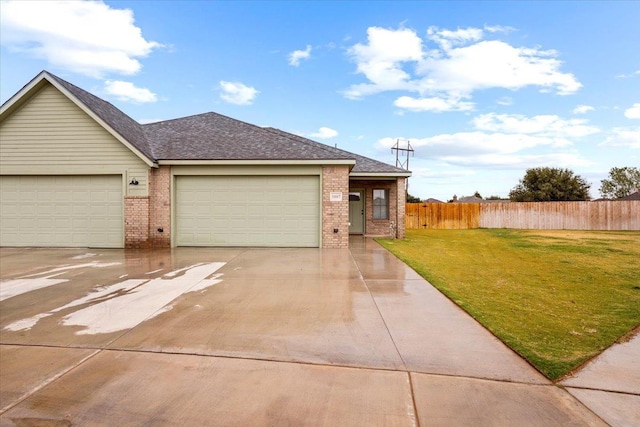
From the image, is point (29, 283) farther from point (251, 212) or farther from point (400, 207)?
point (400, 207)

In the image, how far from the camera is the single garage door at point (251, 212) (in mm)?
12609

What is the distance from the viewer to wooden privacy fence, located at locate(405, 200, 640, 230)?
24641 mm

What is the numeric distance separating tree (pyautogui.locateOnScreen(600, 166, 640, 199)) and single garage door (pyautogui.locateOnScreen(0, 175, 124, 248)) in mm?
67506

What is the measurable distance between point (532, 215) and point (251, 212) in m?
21.7

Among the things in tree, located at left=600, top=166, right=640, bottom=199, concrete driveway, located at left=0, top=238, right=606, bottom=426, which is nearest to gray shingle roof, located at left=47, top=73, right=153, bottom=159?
concrete driveway, located at left=0, top=238, right=606, bottom=426

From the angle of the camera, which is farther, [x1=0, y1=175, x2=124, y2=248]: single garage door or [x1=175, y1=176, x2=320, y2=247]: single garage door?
[x1=175, y1=176, x2=320, y2=247]: single garage door

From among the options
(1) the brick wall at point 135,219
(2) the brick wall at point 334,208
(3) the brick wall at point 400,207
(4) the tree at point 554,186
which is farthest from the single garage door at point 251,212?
(4) the tree at point 554,186

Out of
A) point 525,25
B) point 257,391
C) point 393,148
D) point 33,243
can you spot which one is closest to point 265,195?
point 33,243

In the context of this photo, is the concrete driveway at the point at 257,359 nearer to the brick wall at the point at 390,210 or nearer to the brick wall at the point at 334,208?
the brick wall at the point at 334,208

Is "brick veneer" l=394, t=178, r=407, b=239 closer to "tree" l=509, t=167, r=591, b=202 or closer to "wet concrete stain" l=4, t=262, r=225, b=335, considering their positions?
"wet concrete stain" l=4, t=262, r=225, b=335

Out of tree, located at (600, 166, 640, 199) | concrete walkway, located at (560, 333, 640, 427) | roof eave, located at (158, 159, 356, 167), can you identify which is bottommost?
concrete walkway, located at (560, 333, 640, 427)

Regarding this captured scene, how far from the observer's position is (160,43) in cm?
1567

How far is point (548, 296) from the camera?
6.25 metres

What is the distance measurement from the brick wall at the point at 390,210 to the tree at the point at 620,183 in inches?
2190
